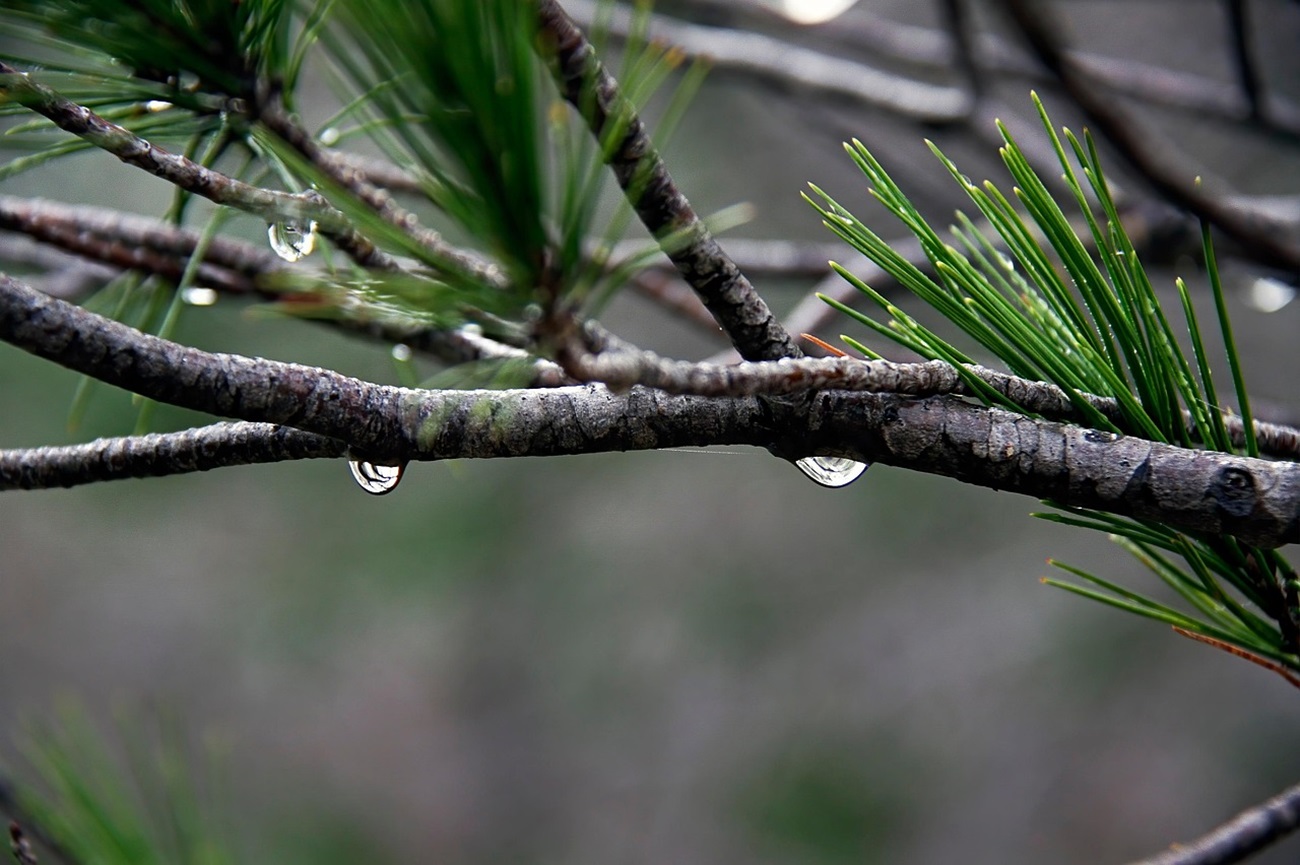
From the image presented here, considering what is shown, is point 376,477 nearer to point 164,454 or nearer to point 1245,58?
point 164,454

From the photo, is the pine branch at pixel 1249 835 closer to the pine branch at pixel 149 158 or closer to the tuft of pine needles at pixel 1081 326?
the tuft of pine needles at pixel 1081 326

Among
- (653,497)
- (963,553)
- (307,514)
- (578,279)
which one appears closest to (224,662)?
(307,514)

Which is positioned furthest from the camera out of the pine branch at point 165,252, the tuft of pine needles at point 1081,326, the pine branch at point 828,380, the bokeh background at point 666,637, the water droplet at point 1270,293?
the bokeh background at point 666,637

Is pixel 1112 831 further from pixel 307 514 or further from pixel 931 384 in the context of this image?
pixel 307 514

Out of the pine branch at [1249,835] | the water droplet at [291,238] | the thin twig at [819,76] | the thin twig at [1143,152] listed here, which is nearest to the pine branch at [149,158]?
the water droplet at [291,238]

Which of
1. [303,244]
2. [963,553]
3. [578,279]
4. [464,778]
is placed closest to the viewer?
[578,279]

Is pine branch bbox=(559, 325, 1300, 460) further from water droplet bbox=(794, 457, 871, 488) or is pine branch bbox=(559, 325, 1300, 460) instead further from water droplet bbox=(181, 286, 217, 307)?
water droplet bbox=(181, 286, 217, 307)
